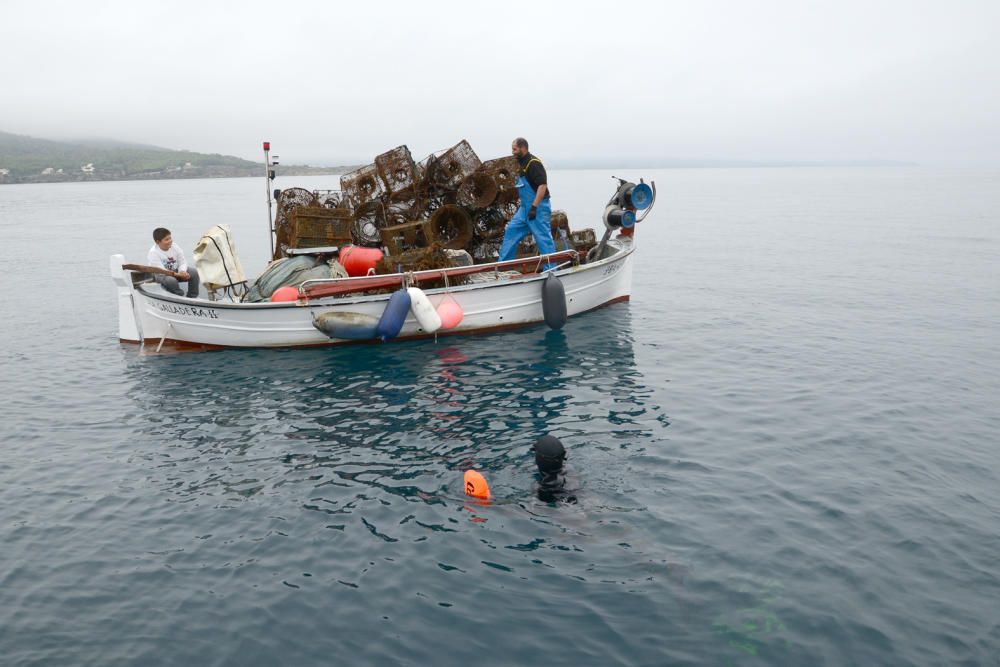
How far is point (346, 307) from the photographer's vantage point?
46.0 ft

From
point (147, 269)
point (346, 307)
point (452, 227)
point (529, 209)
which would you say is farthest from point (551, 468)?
point (147, 269)

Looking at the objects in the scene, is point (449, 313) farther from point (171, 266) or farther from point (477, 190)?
point (171, 266)

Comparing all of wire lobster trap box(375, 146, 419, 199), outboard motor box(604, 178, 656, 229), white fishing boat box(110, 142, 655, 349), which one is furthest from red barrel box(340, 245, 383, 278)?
outboard motor box(604, 178, 656, 229)

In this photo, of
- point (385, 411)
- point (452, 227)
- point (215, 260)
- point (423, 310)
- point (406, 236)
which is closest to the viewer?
point (385, 411)

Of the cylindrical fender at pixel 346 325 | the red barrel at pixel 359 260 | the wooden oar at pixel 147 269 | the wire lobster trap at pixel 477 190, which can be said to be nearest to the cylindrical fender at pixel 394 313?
the cylindrical fender at pixel 346 325

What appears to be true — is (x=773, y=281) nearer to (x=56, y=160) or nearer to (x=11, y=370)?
(x=11, y=370)

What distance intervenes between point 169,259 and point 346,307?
394 cm

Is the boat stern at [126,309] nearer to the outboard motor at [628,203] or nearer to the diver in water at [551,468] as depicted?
the diver in water at [551,468]

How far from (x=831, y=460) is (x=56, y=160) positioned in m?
236

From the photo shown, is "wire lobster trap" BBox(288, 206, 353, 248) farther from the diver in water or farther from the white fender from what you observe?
the diver in water

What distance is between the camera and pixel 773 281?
23422 millimetres

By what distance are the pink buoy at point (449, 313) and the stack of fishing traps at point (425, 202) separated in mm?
1924

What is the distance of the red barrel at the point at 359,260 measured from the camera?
15.0 meters

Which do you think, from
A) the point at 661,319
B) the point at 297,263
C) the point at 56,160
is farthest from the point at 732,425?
the point at 56,160
